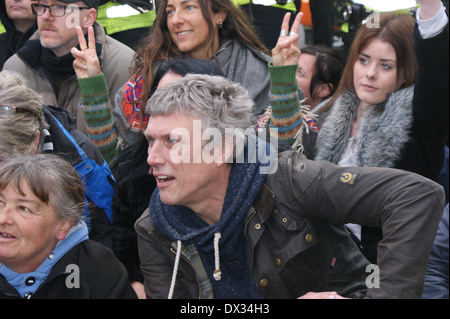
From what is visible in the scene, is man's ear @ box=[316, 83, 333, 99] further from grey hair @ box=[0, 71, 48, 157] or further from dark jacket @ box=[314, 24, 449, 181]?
grey hair @ box=[0, 71, 48, 157]

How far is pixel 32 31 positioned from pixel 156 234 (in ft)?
7.60

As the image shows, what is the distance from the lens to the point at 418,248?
6.94 ft

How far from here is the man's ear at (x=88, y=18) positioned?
3758 mm

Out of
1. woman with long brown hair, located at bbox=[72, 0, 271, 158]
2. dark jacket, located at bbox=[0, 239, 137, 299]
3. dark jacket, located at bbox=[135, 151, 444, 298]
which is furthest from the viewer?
woman with long brown hair, located at bbox=[72, 0, 271, 158]

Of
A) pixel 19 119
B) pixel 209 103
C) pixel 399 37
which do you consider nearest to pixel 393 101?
pixel 399 37

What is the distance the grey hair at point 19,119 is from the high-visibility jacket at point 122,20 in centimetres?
155

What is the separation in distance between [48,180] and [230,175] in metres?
0.69

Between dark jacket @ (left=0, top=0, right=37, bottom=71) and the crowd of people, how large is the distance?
3.42ft

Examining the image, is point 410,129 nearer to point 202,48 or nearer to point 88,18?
point 202,48

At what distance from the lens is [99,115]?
10.6 feet

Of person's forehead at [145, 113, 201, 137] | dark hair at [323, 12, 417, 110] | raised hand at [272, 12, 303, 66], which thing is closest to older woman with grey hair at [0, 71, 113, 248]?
person's forehead at [145, 113, 201, 137]

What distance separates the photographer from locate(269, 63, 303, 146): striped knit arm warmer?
2.97 m

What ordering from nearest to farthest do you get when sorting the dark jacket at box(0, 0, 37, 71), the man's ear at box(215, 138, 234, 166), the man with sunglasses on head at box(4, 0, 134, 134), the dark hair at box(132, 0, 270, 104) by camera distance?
1. the man's ear at box(215, 138, 234, 166)
2. the dark hair at box(132, 0, 270, 104)
3. the man with sunglasses on head at box(4, 0, 134, 134)
4. the dark jacket at box(0, 0, 37, 71)

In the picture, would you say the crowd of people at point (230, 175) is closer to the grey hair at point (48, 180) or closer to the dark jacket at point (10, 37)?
the grey hair at point (48, 180)
